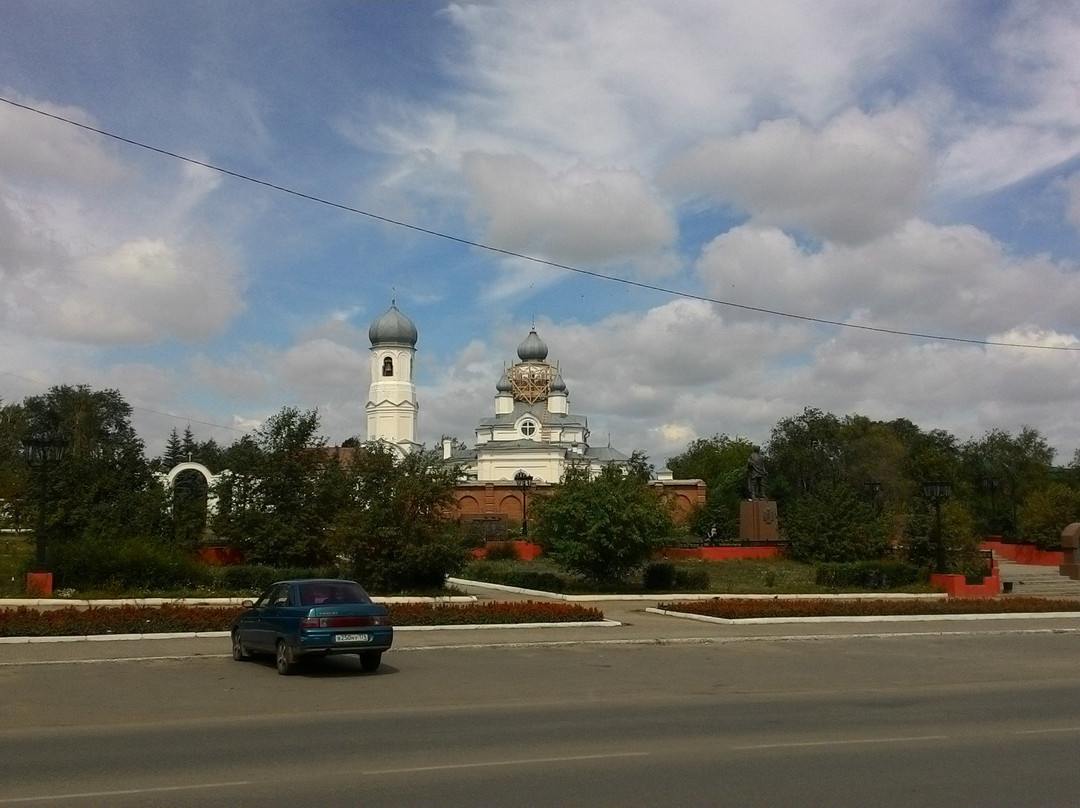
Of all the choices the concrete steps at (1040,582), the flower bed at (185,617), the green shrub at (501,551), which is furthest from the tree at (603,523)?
the green shrub at (501,551)

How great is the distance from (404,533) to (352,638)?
1192cm

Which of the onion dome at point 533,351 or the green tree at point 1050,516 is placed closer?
the green tree at point 1050,516

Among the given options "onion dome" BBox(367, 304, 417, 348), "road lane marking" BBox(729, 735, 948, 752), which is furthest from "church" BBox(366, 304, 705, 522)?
"road lane marking" BBox(729, 735, 948, 752)

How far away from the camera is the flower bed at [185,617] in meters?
16.7

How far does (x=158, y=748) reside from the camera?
331 inches

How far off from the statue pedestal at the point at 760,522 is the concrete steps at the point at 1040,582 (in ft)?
29.7

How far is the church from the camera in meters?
73.4

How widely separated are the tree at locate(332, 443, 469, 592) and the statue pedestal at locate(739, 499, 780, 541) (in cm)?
2036

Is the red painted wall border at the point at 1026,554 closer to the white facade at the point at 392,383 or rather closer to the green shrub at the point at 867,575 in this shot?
the green shrub at the point at 867,575

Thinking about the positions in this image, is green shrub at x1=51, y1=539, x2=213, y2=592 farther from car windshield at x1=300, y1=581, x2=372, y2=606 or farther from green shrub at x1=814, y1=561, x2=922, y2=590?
green shrub at x1=814, y1=561, x2=922, y2=590

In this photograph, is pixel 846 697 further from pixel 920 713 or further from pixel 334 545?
pixel 334 545

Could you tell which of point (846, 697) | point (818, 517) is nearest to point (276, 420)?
point (818, 517)

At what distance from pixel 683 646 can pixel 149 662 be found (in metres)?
8.81

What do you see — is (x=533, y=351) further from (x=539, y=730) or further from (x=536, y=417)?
(x=539, y=730)
